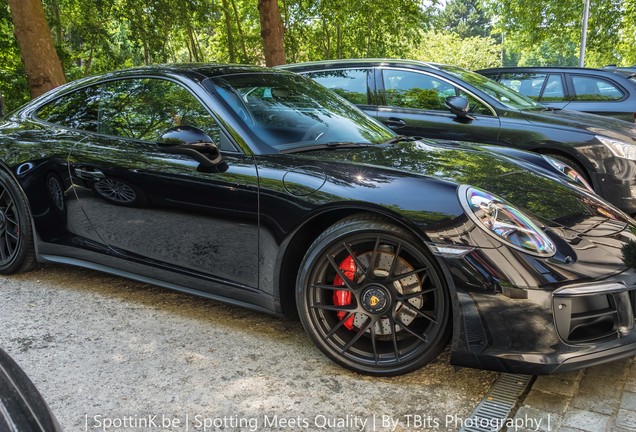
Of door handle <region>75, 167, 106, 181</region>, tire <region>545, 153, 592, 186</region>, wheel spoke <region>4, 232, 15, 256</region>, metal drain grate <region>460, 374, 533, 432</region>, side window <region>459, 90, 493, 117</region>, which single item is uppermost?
door handle <region>75, 167, 106, 181</region>

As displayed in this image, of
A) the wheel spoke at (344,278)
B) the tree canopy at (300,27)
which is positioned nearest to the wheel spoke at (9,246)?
the wheel spoke at (344,278)

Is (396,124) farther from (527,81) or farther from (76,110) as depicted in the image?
(527,81)

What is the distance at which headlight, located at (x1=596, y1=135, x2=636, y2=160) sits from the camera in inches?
229

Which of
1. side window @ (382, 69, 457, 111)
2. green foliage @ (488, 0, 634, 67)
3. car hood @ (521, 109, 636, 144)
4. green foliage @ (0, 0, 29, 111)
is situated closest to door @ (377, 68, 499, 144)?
side window @ (382, 69, 457, 111)

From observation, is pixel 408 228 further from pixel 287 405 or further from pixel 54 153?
pixel 54 153

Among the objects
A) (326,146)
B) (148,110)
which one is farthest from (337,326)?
(148,110)

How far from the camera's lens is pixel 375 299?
9.57ft

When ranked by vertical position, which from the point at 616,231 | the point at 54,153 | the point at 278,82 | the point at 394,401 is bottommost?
the point at 394,401

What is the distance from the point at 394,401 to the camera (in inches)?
108

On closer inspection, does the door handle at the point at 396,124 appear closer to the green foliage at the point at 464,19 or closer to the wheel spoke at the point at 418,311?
the wheel spoke at the point at 418,311

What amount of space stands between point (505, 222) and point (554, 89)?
721 centimetres

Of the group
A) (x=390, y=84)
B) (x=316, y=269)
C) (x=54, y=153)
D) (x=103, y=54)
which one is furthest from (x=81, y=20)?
(x=316, y=269)

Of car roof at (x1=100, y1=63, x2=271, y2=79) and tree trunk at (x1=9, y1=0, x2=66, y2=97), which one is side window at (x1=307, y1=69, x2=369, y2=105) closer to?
car roof at (x1=100, y1=63, x2=271, y2=79)

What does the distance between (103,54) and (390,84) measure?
1965 cm
